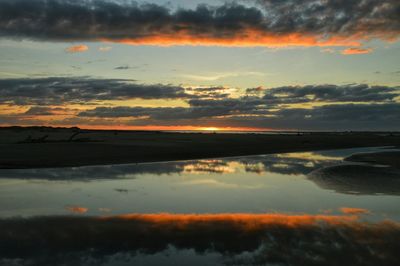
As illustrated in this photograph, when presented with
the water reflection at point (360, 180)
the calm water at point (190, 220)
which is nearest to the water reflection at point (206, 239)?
the calm water at point (190, 220)

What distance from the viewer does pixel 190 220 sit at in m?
10.6

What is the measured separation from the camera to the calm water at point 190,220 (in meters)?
7.54

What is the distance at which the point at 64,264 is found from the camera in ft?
22.7

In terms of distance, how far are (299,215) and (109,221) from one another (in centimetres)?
565

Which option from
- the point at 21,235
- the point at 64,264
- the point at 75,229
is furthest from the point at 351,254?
the point at 21,235

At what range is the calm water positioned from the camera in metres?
7.54

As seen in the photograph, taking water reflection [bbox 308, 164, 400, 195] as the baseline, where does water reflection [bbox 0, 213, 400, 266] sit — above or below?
above

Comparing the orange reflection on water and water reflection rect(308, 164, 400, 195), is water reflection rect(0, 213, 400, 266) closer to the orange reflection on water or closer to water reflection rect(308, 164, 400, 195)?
the orange reflection on water

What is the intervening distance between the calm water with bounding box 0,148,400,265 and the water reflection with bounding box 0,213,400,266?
0.08 ft

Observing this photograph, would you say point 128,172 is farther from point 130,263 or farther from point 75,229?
point 130,263

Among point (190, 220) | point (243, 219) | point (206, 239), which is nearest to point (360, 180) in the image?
point (243, 219)

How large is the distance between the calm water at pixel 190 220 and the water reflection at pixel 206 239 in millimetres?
24

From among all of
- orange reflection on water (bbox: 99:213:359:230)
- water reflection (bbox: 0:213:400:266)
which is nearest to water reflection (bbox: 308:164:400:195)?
orange reflection on water (bbox: 99:213:359:230)

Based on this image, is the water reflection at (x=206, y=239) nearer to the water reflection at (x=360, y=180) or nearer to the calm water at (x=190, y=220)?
the calm water at (x=190, y=220)
